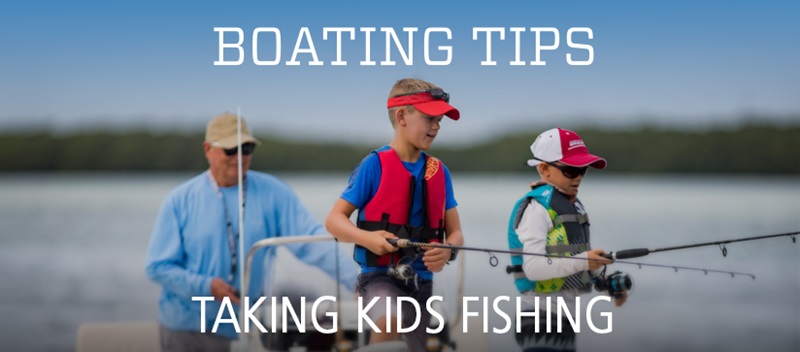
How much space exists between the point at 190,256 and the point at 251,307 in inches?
22.6

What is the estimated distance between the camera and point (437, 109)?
336cm

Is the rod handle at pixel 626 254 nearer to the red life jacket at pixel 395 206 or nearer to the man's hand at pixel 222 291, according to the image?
the red life jacket at pixel 395 206

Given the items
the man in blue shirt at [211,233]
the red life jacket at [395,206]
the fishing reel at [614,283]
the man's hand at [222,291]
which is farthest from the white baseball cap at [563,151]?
the man's hand at [222,291]

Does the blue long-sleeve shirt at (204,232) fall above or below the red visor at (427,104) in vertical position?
Answer: below

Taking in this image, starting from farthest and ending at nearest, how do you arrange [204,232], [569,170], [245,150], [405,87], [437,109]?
1. [245,150]
2. [204,232]
3. [569,170]
4. [405,87]
5. [437,109]

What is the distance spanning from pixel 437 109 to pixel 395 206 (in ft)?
1.18

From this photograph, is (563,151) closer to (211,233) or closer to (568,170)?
(568,170)

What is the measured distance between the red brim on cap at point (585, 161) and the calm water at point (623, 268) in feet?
24.3

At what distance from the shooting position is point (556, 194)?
12.2ft

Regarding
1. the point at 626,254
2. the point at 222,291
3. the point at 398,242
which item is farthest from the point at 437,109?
the point at 222,291

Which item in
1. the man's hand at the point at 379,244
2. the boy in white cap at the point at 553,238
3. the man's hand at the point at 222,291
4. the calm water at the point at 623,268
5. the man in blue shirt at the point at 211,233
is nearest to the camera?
the man's hand at the point at 379,244

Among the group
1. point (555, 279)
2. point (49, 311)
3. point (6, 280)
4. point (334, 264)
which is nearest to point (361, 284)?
point (555, 279)

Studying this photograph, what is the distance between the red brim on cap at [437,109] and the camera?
11.0 feet

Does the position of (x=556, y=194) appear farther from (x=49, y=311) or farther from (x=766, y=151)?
(x=766, y=151)
